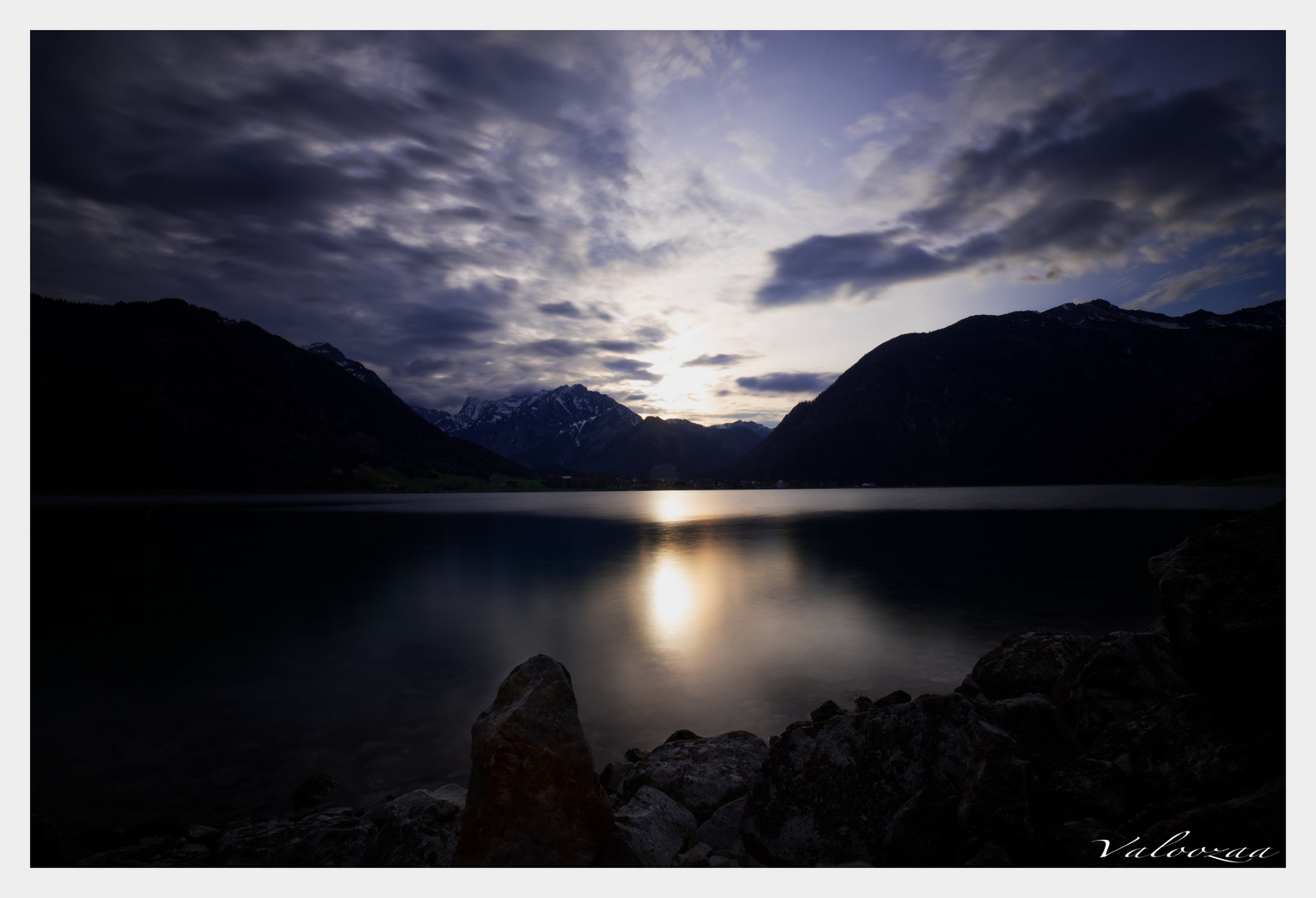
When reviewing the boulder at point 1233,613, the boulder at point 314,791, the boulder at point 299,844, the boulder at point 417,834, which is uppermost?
the boulder at point 1233,613

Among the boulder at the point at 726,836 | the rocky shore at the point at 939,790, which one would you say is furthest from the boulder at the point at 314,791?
the boulder at the point at 726,836

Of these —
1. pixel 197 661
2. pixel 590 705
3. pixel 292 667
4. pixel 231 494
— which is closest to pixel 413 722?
pixel 590 705

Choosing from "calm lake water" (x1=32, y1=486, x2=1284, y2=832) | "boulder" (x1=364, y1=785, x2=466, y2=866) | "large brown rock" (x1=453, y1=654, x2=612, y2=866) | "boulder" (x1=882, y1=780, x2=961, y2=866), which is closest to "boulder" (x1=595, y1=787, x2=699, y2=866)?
"large brown rock" (x1=453, y1=654, x2=612, y2=866)

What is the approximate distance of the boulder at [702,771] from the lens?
7910 millimetres

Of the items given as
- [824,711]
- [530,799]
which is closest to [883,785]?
[530,799]

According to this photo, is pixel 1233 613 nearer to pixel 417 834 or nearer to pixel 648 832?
pixel 648 832

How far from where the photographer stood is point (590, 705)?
1375 cm

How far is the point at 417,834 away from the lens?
21.7 ft

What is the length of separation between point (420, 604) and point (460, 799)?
2008 cm

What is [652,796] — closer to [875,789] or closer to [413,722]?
[875,789]

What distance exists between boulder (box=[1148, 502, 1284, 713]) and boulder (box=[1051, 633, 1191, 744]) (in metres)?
2.15
